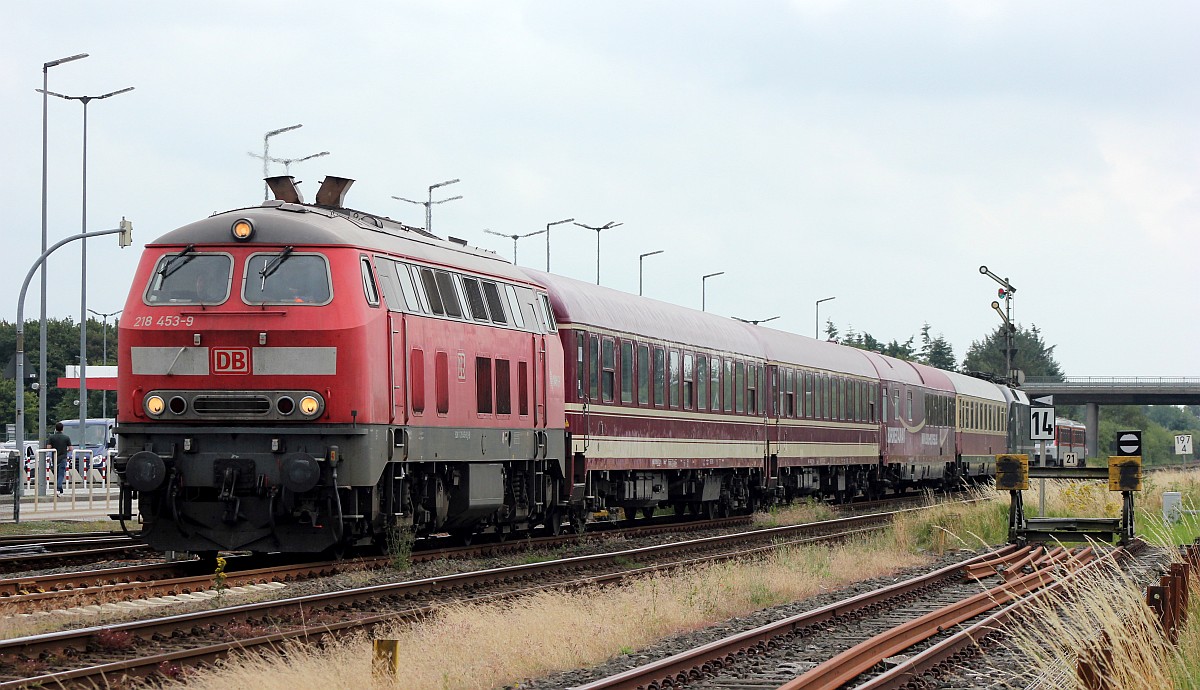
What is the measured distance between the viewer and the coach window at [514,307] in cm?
2053

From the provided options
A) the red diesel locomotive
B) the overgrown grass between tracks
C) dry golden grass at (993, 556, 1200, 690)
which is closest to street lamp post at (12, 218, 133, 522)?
the red diesel locomotive

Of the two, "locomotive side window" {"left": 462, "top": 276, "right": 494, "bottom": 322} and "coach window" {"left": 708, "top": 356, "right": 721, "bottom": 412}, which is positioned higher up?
"locomotive side window" {"left": 462, "top": 276, "right": 494, "bottom": 322}

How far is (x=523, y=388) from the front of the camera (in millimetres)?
20594

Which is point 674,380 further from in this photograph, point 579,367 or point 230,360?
point 230,360

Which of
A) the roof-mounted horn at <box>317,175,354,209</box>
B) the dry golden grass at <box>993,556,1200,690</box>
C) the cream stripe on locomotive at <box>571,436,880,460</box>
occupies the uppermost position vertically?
the roof-mounted horn at <box>317,175,354,209</box>

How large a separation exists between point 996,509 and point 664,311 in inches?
276

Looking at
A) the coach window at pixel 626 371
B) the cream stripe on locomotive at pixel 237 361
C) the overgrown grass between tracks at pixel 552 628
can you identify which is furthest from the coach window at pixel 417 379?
the coach window at pixel 626 371

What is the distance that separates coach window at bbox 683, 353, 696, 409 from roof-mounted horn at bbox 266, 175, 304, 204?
10600mm

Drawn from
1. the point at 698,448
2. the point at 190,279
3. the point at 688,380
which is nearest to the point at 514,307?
the point at 190,279

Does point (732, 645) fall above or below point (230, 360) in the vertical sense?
below

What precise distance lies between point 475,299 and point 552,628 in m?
7.51

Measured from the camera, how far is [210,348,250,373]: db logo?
640 inches

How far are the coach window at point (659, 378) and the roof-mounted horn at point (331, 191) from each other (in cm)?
887

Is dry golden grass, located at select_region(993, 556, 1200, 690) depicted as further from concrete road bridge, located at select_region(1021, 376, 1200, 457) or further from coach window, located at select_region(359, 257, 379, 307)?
concrete road bridge, located at select_region(1021, 376, 1200, 457)
